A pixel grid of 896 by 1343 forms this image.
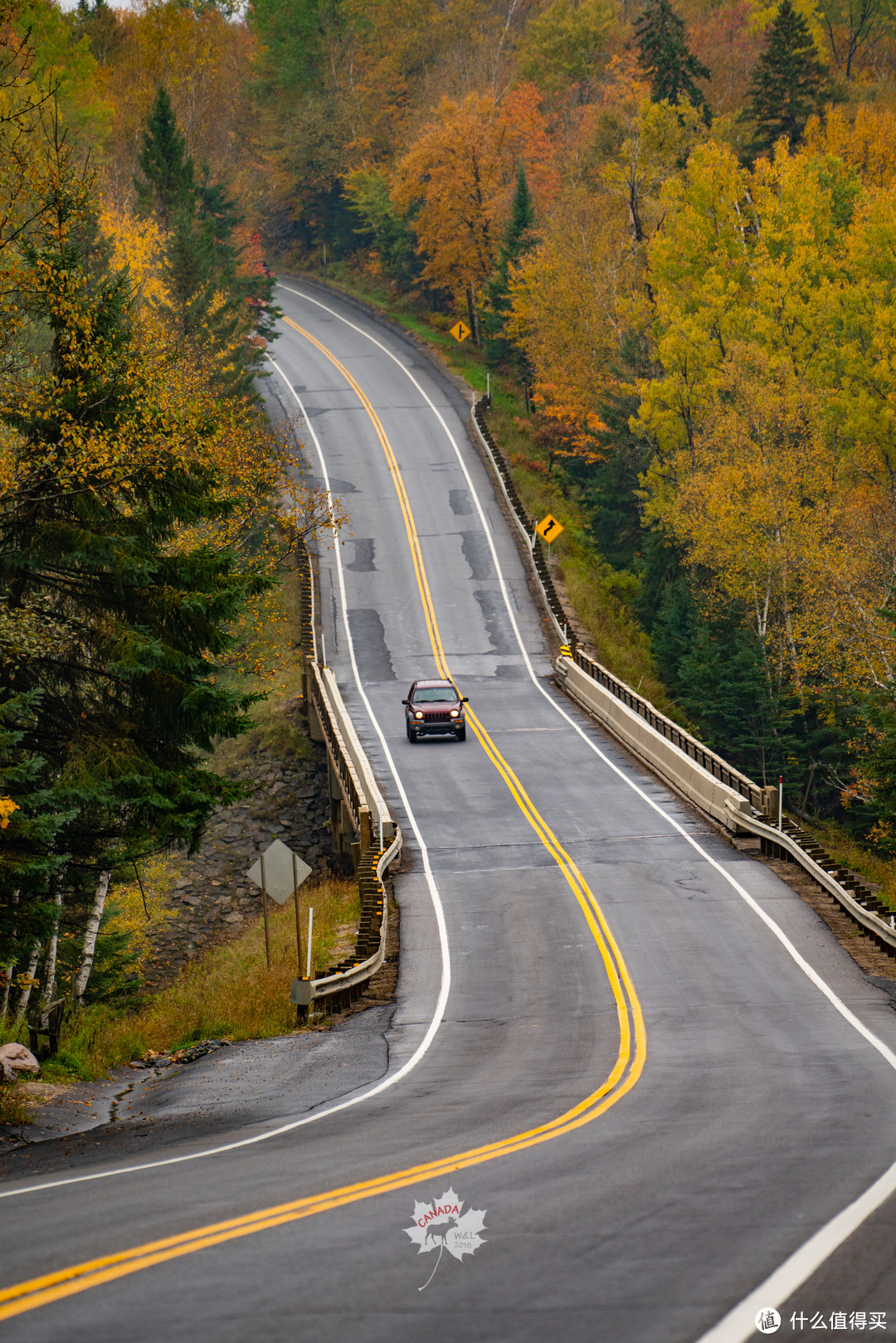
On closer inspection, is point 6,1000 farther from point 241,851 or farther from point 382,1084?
point 241,851

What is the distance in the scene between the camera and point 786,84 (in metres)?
68.4

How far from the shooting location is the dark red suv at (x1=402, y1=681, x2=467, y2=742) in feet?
117

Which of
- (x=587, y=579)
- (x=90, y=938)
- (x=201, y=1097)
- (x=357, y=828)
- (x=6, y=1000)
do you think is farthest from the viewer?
(x=587, y=579)

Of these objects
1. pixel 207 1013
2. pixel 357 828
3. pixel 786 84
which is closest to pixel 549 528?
pixel 357 828

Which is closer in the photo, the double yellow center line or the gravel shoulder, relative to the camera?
the double yellow center line

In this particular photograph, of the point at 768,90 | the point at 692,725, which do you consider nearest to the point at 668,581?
the point at 692,725

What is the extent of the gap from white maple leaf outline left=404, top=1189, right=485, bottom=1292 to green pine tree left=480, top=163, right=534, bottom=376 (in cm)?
6392

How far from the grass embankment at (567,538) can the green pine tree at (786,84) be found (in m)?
19.9

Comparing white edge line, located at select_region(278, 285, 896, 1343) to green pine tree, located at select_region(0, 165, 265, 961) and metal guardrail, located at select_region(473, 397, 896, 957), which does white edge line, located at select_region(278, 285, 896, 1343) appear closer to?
metal guardrail, located at select_region(473, 397, 896, 957)

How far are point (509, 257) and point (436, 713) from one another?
135 feet

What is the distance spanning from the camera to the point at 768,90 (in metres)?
69.4

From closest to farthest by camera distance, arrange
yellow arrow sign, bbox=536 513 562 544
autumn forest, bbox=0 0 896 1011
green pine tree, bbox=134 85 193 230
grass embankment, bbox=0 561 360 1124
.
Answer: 1. grass embankment, bbox=0 561 360 1124
2. autumn forest, bbox=0 0 896 1011
3. yellow arrow sign, bbox=536 513 562 544
4. green pine tree, bbox=134 85 193 230

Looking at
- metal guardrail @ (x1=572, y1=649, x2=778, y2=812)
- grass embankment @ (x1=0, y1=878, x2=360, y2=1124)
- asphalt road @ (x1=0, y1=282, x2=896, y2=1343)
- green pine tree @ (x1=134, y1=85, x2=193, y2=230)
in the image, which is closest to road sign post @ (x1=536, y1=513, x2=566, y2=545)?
metal guardrail @ (x1=572, y1=649, x2=778, y2=812)

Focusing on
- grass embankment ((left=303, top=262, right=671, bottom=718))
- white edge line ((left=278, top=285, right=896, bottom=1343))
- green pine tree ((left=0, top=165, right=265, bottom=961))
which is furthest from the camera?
grass embankment ((left=303, top=262, right=671, bottom=718))
